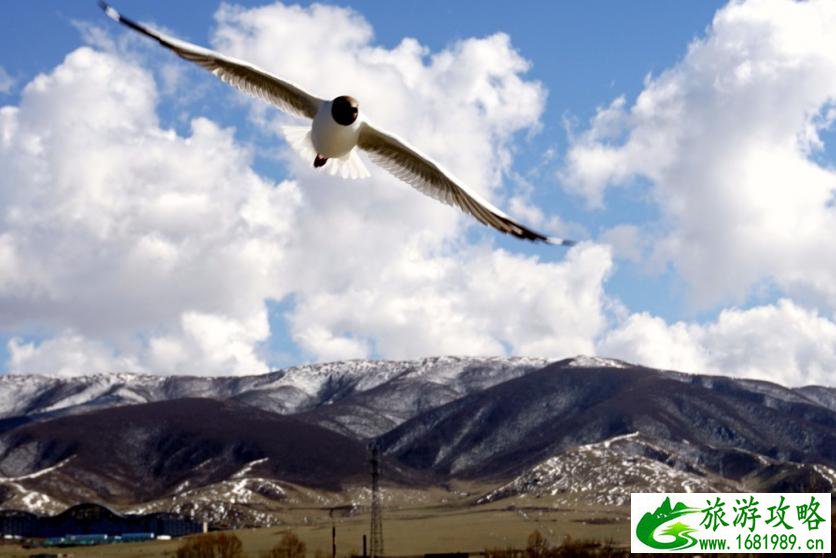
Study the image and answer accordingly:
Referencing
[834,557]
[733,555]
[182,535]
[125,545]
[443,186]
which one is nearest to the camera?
[443,186]

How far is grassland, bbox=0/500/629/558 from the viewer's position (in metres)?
146

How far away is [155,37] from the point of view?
17.7m

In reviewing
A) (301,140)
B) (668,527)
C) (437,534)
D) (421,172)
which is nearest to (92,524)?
(437,534)

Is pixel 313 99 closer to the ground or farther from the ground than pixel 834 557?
farther from the ground

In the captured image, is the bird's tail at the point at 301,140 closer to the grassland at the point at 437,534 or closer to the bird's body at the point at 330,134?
the bird's body at the point at 330,134

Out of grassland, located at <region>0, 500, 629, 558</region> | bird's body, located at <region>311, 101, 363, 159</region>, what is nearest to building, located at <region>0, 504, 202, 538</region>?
grassland, located at <region>0, 500, 629, 558</region>

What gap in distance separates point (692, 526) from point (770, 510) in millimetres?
4362

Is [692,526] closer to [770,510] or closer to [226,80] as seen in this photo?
[770,510]

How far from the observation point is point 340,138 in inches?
703

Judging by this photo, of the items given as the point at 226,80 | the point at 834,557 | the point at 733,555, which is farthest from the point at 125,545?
the point at 226,80

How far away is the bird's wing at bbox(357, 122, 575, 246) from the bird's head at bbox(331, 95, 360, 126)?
1.07 m

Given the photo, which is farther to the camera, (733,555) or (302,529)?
(302,529)

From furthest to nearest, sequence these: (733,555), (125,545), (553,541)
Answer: (125,545)
(553,541)
(733,555)

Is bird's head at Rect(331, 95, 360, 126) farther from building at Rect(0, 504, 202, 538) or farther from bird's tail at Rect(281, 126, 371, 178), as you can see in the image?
building at Rect(0, 504, 202, 538)
